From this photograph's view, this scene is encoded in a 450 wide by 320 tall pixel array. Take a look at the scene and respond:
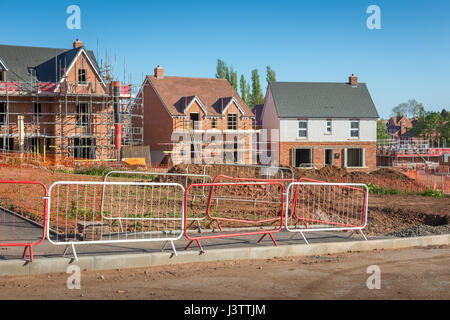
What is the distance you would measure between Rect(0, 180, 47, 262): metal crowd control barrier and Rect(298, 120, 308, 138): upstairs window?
33.8 m

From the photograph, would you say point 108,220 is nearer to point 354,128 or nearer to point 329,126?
point 329,126

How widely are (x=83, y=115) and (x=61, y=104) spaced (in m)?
1.95

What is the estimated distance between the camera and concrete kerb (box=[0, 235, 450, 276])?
7.39m

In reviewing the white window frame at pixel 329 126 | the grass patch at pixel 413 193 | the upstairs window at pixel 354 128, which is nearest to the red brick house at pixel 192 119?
the white window frame at pixel 329 126

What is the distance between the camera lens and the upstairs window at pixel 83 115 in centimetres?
4034

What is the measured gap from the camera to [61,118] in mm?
39656

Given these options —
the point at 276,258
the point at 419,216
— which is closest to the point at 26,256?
the point at 276,258

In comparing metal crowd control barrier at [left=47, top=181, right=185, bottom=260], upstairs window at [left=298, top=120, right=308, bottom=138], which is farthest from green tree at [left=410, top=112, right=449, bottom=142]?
metal crowd control barrier at [left=47, top=181, right=185, bottom=260]

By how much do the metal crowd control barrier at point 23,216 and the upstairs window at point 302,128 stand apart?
111 ft

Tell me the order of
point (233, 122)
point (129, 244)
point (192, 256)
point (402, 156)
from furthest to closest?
point (402, 156)
point (233, 122)
point (129, 244)
point (192, 256)

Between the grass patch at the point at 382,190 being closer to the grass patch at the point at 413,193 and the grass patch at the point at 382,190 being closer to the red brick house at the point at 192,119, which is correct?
the grass patch at the point at 413,193

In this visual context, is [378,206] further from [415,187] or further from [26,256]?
[26,256]

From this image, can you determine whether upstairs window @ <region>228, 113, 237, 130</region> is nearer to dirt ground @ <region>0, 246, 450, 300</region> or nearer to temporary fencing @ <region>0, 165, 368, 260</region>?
temporary fencing @ <region>0, 165, 368, 260</region>

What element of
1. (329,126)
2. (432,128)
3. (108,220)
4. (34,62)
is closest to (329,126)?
(329,126)
